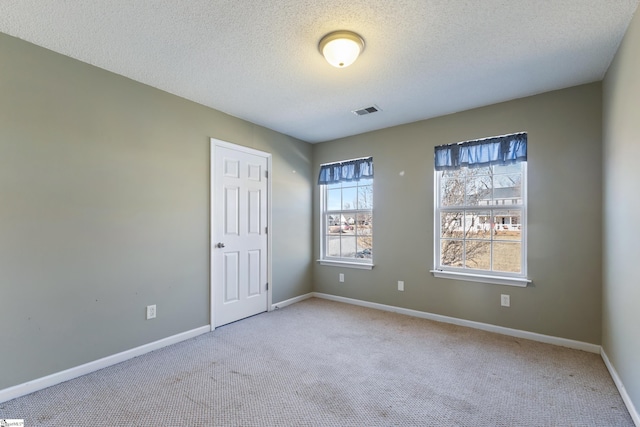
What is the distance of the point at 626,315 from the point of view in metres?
2.06

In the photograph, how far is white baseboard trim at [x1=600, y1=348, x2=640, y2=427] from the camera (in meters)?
1.81

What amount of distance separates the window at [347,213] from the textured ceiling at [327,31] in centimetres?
136

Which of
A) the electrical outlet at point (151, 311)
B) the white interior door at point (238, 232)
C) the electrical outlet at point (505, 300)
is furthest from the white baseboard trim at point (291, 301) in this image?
the electrical outlet at point (505, 300)

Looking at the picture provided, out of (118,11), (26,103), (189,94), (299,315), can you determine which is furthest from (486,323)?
(26,103)

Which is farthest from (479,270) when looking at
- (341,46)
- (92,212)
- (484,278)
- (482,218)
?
(92,212)

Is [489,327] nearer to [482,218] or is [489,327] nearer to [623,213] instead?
[482,218]

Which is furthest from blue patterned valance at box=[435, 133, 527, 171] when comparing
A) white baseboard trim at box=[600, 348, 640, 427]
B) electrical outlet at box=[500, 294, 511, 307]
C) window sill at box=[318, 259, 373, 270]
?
white baseboard trim at box=[600, 348, 640, 427]

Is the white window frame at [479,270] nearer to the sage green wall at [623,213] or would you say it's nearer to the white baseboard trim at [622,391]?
the sage green wall at [623,213]

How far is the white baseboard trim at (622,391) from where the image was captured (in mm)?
1814

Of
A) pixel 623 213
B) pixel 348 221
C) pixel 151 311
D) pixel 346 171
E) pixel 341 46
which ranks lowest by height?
pixel 151 311

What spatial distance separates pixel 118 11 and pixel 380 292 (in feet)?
12.6

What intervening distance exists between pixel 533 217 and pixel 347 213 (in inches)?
90.5

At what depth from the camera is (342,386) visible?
226cm

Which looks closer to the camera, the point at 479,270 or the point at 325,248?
the point at 479,270
